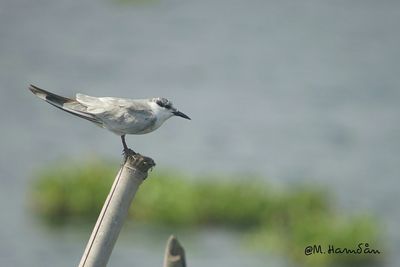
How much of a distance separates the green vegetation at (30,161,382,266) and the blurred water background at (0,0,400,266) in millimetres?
292

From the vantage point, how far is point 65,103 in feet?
18.6

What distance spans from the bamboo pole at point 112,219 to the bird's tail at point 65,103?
0.78m

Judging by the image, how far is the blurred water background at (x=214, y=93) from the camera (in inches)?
628

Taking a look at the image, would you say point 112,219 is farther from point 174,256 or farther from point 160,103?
point 160,103

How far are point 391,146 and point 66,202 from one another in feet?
25.0

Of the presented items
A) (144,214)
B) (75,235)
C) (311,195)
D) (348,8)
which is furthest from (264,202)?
(348,8)

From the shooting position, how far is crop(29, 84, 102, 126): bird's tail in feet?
17.9

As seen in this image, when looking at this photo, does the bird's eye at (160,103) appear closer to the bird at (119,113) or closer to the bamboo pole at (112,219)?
the bird at (119,113)

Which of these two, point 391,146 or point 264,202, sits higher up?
point 391,146

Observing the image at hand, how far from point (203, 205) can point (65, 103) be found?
29.7 feet

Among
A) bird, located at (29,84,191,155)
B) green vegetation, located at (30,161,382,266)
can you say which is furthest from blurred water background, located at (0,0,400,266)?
bird, located at (29,84,191,155)

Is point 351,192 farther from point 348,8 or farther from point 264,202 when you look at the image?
point 348,8

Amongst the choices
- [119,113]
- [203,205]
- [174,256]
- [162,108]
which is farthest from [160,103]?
[203,205]

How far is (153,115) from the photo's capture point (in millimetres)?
6082
